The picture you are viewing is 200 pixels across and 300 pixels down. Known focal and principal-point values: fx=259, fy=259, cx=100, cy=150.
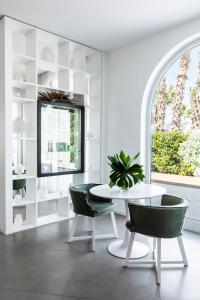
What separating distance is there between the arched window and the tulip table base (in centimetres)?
135

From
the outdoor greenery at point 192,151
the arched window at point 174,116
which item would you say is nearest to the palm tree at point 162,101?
the arched window at point 174,116

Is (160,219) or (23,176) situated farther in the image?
(23,176)

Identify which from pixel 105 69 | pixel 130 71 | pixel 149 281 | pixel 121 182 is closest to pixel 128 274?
pixel 149 281

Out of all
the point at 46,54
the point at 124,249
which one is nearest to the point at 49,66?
the point at 46,54

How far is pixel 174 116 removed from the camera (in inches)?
160

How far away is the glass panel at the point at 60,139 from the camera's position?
4.05 m

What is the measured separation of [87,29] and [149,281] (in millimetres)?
3428

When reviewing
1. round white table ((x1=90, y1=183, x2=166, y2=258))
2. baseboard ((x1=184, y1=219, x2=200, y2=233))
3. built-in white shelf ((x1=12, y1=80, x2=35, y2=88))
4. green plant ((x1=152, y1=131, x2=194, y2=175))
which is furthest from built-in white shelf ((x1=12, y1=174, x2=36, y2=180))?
baseboard ((x1=184, y1=219, x2=200, y2=233))

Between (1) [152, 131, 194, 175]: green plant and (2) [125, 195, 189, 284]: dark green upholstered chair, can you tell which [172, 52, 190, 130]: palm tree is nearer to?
(1) [152, 131, 194, 175]: green plant

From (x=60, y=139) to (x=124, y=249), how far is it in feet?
6.72

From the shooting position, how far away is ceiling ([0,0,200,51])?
313cm

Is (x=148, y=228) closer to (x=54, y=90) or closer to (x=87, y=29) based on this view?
(x=54, y=90)

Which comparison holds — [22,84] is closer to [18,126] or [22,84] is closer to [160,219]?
[18,126]

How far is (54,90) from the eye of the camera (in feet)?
13.7
